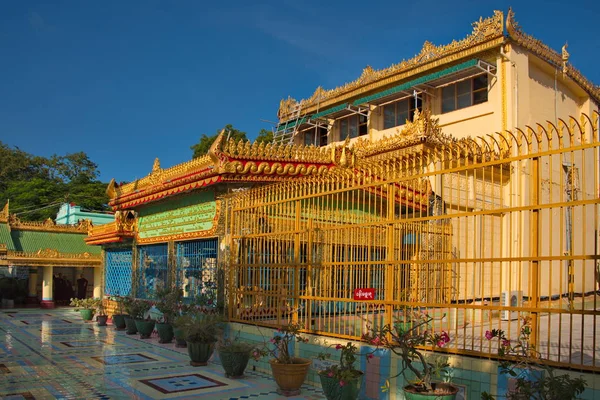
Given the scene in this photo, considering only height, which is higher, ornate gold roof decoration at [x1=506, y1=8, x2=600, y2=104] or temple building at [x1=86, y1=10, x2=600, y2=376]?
ornate gold roof decoration at [x1=506, y1=8, x2=600, y2=104]

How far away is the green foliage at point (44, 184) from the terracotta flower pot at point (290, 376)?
94.2 ft

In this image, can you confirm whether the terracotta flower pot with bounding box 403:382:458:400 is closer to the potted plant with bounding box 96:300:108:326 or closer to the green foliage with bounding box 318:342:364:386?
the green foliage with bounding box 318:342:364:386

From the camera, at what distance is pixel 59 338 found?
Answer: 41.3ft

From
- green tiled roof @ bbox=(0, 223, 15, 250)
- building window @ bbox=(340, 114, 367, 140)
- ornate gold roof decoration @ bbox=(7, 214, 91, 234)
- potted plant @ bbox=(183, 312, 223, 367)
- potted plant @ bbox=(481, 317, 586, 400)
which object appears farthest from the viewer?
ornate gold roof decoration @ bbox=(7, 214, 91, 234)

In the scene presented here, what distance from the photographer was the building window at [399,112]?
19.1m

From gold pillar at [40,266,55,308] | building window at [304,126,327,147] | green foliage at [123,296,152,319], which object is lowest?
gold pillar at [40,266,55,308]

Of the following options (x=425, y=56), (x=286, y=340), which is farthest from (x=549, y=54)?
(x=286, y=340)

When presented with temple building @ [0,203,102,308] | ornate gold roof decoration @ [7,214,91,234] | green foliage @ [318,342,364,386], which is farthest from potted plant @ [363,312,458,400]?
ornate gold roof decoration @ [7,214,91,234]

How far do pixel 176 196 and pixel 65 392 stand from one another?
6114mm

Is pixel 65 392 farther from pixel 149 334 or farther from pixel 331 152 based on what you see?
pixel 331 152

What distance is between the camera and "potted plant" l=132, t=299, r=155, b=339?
40.0ft

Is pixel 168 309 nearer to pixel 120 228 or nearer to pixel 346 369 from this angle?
pixel 120 228

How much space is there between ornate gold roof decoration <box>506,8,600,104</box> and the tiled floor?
12476 millimetres

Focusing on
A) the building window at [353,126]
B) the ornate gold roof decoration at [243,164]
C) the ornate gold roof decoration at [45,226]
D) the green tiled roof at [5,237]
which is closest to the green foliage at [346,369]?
the ornate gold roof decoration at [243,164]
